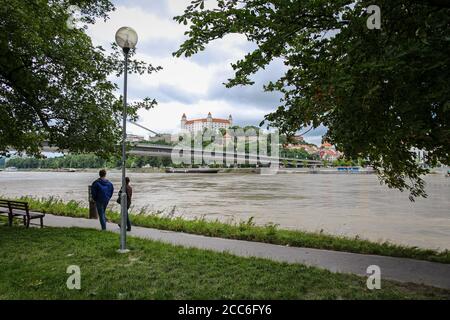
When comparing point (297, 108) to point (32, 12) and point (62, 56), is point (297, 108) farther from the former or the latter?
point (62, 56)

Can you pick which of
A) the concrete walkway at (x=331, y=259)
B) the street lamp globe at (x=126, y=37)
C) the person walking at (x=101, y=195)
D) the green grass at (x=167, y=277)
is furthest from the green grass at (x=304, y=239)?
the street lamp globe at (x=126, y=37)

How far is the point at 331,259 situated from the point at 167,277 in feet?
11.8

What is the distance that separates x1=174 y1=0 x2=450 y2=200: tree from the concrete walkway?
2.42 metres

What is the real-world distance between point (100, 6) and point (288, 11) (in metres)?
9.83

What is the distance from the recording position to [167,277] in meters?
5.95

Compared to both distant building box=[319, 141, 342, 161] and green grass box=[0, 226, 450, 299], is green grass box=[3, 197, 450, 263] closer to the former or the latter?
distant building box=[319, 141, 342, 161]

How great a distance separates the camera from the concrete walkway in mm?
6530

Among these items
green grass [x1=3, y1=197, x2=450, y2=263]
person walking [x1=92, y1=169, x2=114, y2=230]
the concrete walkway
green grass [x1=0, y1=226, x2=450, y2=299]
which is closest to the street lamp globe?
person walking [x1=92, y1=169, x2=114, y2=230]

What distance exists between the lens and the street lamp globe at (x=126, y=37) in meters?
7.99

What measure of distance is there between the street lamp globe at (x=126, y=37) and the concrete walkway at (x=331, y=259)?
4800 mm

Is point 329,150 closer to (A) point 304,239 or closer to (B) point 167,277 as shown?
(A) point 304,239

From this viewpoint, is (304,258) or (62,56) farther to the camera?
(62,56)

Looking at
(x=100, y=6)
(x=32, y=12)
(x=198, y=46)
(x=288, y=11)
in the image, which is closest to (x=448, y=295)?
(x=288, y=11)

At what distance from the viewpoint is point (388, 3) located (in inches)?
186
